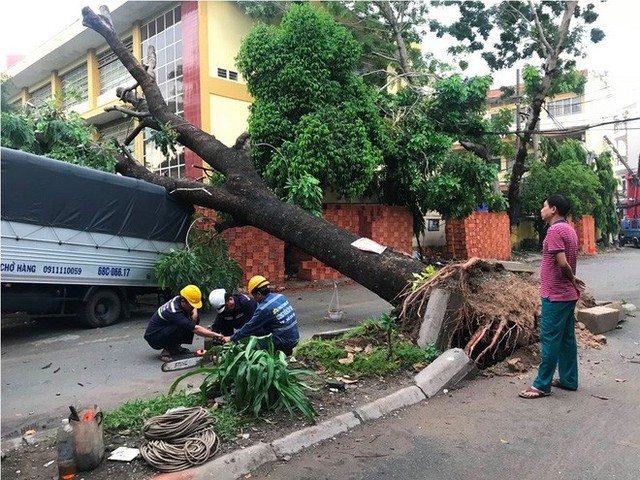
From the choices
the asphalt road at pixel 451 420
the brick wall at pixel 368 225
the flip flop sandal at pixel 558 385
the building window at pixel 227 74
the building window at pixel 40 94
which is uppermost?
the building window at pixel 40 94

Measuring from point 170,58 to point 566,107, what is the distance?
106 feet

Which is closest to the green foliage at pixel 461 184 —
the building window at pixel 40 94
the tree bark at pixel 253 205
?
the tree bark at pixel 253 205

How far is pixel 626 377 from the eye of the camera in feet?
17.1

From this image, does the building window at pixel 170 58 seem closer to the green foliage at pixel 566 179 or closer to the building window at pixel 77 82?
the building window at pixel 77 82

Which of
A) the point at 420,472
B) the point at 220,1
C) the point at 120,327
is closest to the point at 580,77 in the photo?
the point at 220,1

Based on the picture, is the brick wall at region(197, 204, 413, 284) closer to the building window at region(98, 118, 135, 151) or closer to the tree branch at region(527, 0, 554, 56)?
the tree branch at region(527, 0, 554, 56)

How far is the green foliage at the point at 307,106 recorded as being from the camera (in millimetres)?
11969

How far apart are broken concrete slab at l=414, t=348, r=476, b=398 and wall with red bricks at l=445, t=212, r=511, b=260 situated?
1347cm

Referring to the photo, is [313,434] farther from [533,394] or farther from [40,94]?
[40,94]

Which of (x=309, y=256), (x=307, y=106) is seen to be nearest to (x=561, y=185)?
(x=309, y=256)

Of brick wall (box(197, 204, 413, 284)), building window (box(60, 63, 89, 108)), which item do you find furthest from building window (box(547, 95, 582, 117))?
building window (box(60, 63, 89, 108))

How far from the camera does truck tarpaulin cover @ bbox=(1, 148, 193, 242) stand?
25.3 ft

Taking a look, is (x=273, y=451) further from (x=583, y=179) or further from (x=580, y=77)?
(x=583, y=179)

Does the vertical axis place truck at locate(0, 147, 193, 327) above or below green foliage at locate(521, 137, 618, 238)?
below
